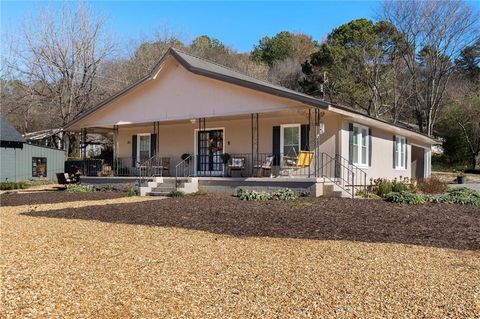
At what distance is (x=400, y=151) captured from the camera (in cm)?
2242

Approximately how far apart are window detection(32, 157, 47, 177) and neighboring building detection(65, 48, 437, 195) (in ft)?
22.7

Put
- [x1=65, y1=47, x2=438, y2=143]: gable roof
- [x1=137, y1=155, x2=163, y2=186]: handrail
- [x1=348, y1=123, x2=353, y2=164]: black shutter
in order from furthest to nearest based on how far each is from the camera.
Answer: [x1=137, y1=155, x2=163, y2=186]: handrail, [x1=348, y1=123, x2=353, y2=164]: black shutter, [x1=65, y1=47, x2=438, y2=143]: gable roof

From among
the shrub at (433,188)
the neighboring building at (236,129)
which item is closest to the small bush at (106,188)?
the neighboring building at (236,129)

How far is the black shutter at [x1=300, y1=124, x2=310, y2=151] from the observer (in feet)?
54.7

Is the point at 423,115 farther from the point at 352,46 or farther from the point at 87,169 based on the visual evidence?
the point at 87,169

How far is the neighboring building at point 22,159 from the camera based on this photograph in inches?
1005

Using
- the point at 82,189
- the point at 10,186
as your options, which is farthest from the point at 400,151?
the point at 10,186

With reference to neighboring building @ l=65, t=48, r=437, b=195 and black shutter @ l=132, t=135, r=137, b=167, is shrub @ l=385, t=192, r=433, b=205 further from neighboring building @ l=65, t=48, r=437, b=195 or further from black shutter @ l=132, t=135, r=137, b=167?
black shutter @ l=132, t=135, r=137, b=167

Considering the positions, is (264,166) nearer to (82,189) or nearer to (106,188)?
(106,188)

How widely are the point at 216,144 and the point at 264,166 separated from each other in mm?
3515

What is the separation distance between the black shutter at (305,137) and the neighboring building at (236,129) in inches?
1.5

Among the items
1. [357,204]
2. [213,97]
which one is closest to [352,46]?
[213,97]

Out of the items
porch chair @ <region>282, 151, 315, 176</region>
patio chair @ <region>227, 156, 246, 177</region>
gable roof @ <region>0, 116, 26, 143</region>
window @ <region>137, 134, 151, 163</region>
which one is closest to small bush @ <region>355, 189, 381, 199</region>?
porch chair @ <region>282, 151, 315, 176</region>

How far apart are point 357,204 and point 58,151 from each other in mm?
22372
